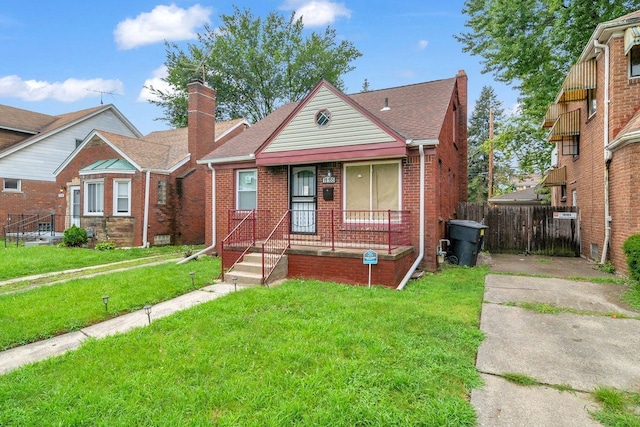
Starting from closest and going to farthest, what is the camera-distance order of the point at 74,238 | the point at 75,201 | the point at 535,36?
1. the point at 74,238
2. the point at 535,36
3. the point at 75,201

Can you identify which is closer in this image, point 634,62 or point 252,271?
point 252,271

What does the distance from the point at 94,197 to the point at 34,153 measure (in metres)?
8.43

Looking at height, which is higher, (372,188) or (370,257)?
(372,188)

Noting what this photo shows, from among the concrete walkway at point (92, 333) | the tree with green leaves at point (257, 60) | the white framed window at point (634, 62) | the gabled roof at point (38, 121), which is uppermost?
the tree with green leaves at point (257, 60)

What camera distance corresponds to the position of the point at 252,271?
7.39m

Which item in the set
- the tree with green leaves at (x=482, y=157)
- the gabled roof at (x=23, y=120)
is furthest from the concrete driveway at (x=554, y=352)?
the tree with green leaves at (x=482, y=157)

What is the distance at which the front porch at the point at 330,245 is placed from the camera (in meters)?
6.97

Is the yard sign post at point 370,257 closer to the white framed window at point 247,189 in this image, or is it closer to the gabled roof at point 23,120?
the white framed window at point 247,189

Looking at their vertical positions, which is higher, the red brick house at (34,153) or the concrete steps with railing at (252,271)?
the red brick house at (34,153)

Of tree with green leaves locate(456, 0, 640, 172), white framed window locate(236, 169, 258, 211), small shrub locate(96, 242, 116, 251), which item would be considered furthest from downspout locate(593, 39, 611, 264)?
small shrub locate(96, 242, 116, 251)

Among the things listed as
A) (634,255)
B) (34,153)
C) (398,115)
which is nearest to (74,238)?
(34,153)

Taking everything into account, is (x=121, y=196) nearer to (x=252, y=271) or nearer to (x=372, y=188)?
(x=252, y=271)

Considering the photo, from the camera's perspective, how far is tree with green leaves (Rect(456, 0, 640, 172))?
12.9 m

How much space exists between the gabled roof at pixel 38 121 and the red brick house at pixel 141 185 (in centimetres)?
537
